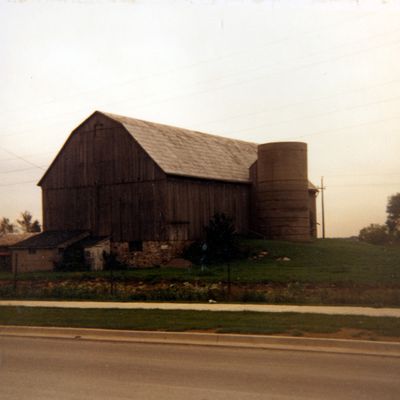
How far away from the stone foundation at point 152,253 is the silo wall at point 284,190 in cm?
835

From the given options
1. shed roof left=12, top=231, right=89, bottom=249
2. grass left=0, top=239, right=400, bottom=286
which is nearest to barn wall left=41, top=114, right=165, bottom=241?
shed roof left=12, top=231, right=89, bottom=249

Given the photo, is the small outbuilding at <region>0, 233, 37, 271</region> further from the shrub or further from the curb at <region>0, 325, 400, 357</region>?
the curb at <region>0, 325, 400, 357</region>

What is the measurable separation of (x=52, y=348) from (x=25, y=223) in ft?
323

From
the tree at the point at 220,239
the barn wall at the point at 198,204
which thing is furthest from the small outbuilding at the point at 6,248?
the tree at the point at 220,239

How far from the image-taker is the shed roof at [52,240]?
125 feet

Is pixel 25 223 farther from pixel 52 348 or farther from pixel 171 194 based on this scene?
pixel 52 348

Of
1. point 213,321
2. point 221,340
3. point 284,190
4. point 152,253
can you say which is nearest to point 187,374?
point 221,340

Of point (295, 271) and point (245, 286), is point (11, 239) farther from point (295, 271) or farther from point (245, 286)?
point (245, 286)

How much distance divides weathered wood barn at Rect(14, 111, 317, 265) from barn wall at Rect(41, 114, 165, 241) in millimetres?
67

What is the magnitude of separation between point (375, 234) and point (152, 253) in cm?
3293

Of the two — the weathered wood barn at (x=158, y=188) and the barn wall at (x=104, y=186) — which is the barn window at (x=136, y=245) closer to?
the weathered wood barn at (x=158, y=188)

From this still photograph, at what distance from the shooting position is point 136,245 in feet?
127

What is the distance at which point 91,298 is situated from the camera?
70.9 feet

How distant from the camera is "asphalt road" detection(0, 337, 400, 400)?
799cm
